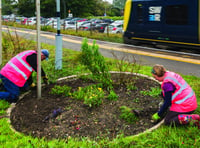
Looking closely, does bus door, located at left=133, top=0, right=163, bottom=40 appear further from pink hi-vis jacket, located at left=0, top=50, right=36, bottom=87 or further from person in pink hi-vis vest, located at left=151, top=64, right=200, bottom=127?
person in pink hi-vis vest, located at left=151, top=64, right=200, bottom=127

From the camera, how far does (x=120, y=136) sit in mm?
3625

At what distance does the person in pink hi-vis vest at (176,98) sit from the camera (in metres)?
3.69

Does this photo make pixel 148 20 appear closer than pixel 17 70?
No

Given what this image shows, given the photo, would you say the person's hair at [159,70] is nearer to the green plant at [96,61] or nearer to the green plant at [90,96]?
the green plant at [90,96]

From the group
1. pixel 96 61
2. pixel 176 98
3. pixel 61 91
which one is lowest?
pixel 61 91

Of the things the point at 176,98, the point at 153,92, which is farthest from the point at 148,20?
the point at 176,98

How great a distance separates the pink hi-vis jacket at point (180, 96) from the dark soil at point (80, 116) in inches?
22.2

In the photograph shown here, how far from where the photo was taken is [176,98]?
12.4 feet

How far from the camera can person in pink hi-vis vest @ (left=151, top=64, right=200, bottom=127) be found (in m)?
3.69

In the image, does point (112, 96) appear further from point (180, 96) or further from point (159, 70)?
Answer: point (180, 96)

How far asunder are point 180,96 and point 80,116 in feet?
5.95

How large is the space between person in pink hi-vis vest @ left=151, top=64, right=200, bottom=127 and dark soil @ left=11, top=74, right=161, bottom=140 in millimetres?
460

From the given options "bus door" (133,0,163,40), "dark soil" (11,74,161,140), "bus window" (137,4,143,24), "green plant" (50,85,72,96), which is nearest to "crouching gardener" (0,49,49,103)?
"dark soil" (11,74,161,140)

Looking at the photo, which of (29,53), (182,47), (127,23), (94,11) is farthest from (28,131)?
(94,11)
